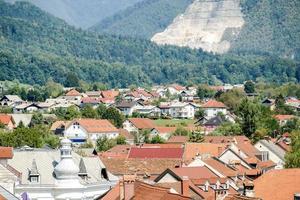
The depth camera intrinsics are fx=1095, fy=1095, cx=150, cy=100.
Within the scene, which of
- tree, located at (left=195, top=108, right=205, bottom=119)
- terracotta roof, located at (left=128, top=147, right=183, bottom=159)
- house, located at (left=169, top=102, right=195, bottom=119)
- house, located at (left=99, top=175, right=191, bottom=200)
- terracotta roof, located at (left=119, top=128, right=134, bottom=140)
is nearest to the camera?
house, located at (left=99, top=175, right=191, bottom=200)

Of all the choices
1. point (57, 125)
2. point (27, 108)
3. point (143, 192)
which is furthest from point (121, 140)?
point (143, 192)

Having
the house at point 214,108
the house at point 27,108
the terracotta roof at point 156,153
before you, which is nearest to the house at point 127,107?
the house at point 214,108

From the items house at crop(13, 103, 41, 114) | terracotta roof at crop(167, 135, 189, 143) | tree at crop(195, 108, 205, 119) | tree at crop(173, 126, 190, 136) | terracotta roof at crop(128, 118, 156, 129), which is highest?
house at crop(13, 103, 41, 114)

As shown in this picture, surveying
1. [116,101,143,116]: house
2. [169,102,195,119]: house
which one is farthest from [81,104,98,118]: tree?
[169,102,195,119]: house

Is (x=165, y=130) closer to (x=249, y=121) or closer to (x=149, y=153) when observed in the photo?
(x=249, y=121)

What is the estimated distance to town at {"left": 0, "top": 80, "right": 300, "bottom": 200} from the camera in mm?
41594

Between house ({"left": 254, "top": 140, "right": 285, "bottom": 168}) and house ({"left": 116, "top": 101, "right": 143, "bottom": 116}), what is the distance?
232 ft

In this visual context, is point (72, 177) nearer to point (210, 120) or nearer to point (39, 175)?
point (39, 175)

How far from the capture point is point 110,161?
65.8 meters

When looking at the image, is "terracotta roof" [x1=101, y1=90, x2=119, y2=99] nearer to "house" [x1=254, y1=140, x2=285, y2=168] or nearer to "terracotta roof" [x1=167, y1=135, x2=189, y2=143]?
"terracotta roof" [x1=167, y1=135, x2=189, y2=143]

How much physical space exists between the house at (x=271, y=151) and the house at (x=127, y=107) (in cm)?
7068

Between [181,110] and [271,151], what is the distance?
76299 millimetres

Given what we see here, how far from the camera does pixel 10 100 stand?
172500mm

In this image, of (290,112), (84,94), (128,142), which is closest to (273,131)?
(128,142)
